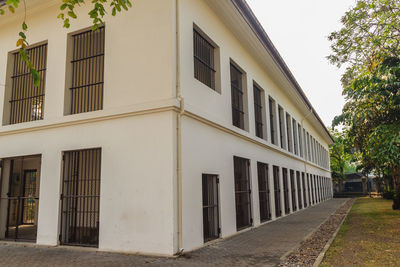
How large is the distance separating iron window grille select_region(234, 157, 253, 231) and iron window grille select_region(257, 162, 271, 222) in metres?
1.48

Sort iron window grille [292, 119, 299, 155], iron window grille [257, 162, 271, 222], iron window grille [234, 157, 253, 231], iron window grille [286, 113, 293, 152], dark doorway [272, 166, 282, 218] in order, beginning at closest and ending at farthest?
iron window grille [234, 157, 253, 231] → iron window grille [257, 162, 271, 222] → dark doorway [272, 166, 282, 218] → iron window grille [286, 113, 293, 152] → iron window grille [292, 119, 299, 155]

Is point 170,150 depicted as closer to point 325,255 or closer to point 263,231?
point 325,255

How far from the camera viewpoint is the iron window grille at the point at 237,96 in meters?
11.1

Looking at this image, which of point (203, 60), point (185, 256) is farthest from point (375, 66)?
point (185, 256)

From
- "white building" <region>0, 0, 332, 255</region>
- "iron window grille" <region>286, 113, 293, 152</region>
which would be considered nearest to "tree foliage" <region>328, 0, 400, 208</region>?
"white building" <region>0, 0, 332, 255</region>

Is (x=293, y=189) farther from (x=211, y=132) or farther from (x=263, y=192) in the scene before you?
(x=211, y=132)

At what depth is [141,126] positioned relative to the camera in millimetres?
6988

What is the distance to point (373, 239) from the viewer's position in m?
8.05

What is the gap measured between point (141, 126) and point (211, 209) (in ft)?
10.5

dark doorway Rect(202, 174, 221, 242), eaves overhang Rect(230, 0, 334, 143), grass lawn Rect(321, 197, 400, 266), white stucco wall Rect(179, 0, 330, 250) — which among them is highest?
eaves overhang Rect(230, 0, 334, 143)

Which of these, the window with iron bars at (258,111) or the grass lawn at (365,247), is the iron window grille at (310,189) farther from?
the grass lawn at (365,247)

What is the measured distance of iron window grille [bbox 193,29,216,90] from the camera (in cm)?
871

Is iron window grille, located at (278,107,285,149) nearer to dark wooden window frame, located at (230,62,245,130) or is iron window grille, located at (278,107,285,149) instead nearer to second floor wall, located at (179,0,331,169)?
second floor wall, located at (179,0,331,169)

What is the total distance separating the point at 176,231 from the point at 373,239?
549cm
